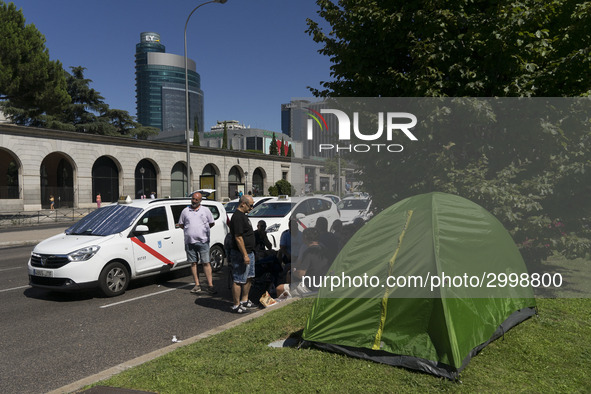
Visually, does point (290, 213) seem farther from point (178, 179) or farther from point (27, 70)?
point (178, 179)

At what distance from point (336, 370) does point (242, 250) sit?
279cm

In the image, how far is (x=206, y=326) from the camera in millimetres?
6234

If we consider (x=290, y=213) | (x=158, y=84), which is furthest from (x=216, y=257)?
(x=158, y=84)

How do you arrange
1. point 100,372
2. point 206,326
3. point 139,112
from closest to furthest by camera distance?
1. point 100,372
2. point 206,326
3. point 139,112

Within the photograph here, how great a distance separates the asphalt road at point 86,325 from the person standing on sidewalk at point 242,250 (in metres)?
0.49

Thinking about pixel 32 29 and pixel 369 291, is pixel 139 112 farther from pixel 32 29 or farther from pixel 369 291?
pixel 369 291

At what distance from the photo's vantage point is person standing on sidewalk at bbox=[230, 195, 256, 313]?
652 centimetres

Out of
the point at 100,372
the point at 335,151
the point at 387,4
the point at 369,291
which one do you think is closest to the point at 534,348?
the point at 369,291

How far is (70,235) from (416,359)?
710 centimetres

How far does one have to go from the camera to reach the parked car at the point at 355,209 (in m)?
7.87

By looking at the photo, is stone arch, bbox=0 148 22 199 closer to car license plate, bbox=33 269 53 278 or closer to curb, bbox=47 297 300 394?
car license plate, bbox=33 269 53 278

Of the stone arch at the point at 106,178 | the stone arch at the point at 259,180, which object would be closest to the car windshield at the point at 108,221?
the stone arch at the point at 106,178

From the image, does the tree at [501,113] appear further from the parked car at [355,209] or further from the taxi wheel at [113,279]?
the taxi wheel at [113,279]

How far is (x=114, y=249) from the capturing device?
7852mm
